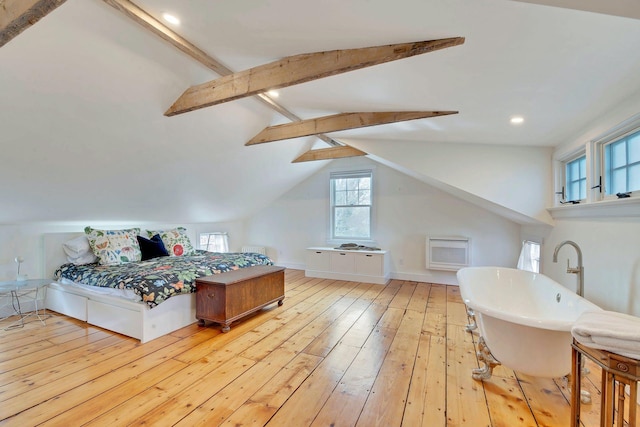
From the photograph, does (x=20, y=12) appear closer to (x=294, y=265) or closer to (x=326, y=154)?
(x=326, y=154)

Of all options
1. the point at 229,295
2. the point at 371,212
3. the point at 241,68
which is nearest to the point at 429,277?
the point at 371,212

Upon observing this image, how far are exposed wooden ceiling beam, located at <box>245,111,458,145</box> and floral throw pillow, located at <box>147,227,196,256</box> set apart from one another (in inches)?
74.9

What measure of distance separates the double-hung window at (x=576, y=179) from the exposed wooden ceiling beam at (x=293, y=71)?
7.59 ft

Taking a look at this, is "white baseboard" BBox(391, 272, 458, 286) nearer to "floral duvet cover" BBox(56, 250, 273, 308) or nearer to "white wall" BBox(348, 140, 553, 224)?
"white wall" BBox(348, 140, 553, 224)

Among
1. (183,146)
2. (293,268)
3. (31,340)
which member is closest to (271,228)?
(293,268)

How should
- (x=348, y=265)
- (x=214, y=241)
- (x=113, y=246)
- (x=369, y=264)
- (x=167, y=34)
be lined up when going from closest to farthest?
(x=167, y=34)
(x=113, y=246)
(x=369, y=264)
(x=348, y=265)
(x=214, y=241)

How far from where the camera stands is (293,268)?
20.8 feet

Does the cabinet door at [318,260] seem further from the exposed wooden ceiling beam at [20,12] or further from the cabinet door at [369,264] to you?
the exposed wooden ceiling beam at [20,12]

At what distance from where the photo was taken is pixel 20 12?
1.29m

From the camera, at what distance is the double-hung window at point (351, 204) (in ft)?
18.7

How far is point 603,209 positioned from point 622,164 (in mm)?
369

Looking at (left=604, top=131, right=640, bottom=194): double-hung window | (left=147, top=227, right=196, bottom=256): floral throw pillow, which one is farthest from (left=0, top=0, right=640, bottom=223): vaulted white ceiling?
(left=147, top=227, right=196, bottom=256): floral throw pillow

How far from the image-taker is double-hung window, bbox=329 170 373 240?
569 cm

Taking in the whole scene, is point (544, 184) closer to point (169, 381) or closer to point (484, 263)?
point (484, 263)
